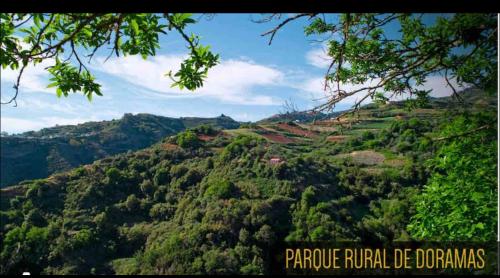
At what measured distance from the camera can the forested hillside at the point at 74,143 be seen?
1763 inches

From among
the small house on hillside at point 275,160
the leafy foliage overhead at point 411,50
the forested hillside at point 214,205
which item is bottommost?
the forested hillside at point 214,205

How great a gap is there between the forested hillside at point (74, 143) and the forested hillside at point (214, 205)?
1756 cm

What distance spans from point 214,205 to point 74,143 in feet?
113

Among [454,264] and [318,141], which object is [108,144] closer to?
[318,141]

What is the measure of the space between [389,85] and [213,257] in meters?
16.8

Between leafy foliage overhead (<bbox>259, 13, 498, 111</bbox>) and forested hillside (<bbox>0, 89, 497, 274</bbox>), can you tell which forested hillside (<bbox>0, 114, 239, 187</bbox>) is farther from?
leafy foliage overhead (<bbox>259, 13, 498, 111</bbox>)

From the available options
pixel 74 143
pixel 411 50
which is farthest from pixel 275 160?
pixel 74 143

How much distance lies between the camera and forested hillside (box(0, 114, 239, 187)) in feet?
147

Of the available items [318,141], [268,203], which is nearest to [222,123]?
[318,141]

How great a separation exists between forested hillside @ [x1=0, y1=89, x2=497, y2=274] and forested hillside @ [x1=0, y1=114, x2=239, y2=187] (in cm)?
1756

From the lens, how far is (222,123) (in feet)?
220

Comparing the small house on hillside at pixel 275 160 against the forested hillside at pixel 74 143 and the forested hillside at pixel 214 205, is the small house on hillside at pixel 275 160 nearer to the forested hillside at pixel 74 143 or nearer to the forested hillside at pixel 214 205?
the forested hillside at pixel 214 205

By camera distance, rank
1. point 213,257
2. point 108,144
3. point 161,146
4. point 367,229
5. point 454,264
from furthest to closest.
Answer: point 108,144 → point 161,146 → point 367,229 → point 213,257 → point 454,264

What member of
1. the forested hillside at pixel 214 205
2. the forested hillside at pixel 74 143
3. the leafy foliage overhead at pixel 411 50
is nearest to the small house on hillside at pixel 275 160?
the forested hillside at pixel 214 205
